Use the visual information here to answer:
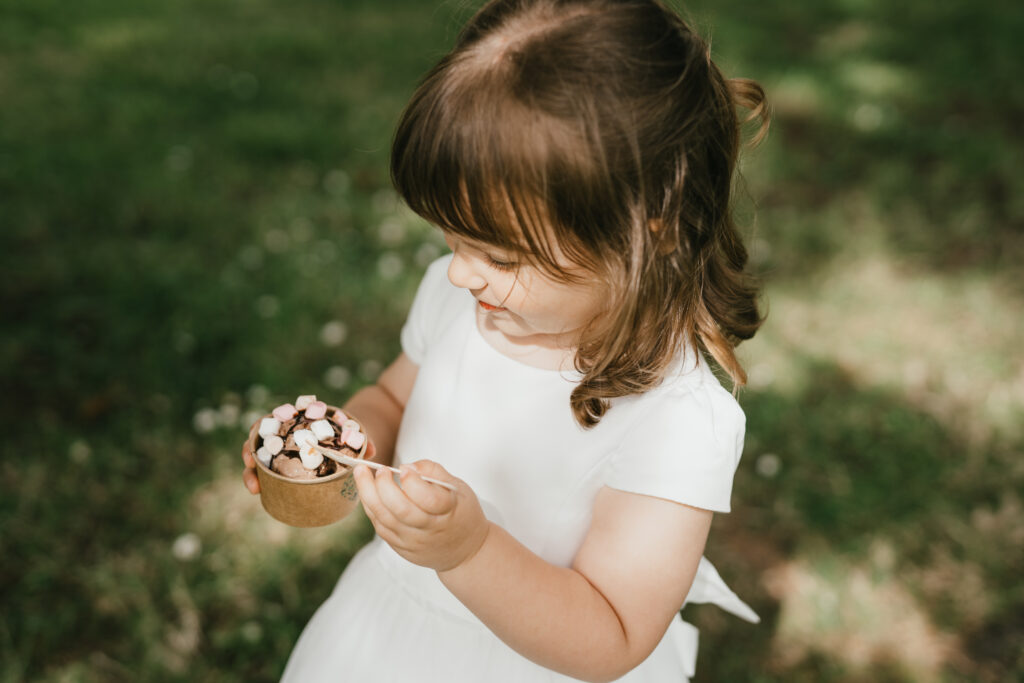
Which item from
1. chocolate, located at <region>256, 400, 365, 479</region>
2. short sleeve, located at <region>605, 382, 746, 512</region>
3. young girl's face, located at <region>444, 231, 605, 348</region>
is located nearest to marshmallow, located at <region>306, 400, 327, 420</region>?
chocolate, located at <region>256, 400, 365, 479</region>

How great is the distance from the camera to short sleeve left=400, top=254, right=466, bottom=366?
149cm

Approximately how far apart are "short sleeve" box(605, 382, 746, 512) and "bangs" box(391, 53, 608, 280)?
0.27 m

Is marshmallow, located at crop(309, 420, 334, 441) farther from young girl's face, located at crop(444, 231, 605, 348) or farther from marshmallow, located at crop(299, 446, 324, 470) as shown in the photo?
young girl's face, located at crop(444, 231, 605, 348)

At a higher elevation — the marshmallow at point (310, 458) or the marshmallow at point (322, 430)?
the marshmallow at point (322, 430)

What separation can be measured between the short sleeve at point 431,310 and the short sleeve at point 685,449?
43 cm

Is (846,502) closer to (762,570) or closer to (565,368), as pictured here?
(762,570)

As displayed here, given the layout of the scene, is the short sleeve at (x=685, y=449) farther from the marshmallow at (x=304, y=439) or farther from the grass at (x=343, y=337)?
the grass at (x=343, y=337)

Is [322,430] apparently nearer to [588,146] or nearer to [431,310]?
[431,310]

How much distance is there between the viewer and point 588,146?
0.99 metres

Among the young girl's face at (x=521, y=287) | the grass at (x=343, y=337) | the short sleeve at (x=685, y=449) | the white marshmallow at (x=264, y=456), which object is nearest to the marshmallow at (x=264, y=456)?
the white marshmallow at (x=264, y=456)

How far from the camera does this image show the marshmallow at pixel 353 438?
1.20 metres

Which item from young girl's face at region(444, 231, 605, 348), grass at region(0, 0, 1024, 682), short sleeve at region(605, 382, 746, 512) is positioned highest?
young girl's face at region(444, 231, 605, 348)

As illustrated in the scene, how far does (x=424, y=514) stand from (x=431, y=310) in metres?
0.59

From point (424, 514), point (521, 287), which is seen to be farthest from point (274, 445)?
point (521, 287)
